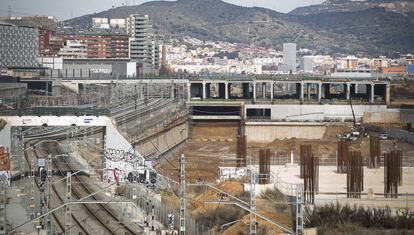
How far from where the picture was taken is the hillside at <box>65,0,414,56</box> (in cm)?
10656

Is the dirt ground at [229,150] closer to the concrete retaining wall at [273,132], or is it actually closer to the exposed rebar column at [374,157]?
the concrete retaining wall at [273,132]

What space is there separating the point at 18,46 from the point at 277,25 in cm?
8613

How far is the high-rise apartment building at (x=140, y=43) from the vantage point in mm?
57662

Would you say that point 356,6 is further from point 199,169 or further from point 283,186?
point 283,186

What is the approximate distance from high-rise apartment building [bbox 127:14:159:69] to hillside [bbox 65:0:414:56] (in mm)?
40899

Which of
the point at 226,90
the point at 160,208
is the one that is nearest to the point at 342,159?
the point at 160,208

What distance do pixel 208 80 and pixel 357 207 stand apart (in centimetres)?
2120

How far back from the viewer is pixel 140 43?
58500 mm

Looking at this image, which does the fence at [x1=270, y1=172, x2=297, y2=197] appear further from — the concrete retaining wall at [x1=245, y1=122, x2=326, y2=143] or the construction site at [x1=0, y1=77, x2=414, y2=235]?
the concrete retaining wall at [x1=245, y1=122, x2=326, y2=143]

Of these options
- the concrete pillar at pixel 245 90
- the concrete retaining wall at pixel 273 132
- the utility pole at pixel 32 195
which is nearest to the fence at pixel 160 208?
the utility pole at pixel 32 195

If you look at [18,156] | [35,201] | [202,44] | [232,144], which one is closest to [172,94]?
[232,144]

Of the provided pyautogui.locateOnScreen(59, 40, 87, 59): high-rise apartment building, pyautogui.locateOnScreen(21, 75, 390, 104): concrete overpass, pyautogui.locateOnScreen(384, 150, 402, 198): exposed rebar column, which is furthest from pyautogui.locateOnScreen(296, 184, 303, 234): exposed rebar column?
pyautogui.locateOnScreen(59, 40, 87, 59): high-rise apartment building

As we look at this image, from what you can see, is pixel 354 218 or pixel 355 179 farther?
pixel 355 179

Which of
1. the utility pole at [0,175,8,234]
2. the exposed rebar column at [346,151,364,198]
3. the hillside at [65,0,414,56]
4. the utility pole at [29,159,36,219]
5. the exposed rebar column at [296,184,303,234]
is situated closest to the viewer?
the exposed rebar column at [296,184,303,234]
